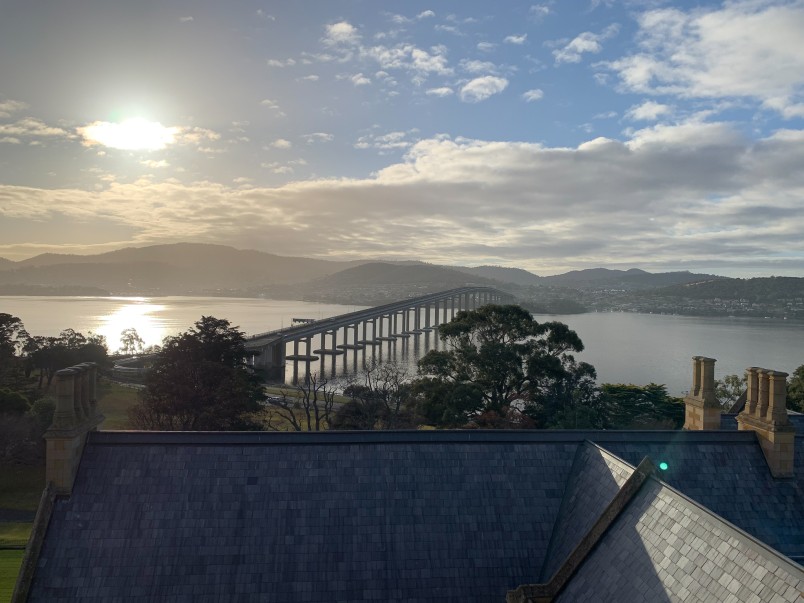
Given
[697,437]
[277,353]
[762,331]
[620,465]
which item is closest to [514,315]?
[697,437]

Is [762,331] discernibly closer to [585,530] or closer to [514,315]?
[514,315]

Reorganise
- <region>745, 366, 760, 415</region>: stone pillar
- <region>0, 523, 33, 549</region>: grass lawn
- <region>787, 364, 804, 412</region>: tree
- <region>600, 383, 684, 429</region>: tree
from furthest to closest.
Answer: <region>600, 383, 684, 429</region>: tree < <region>787, 364, 804, 412</region>: tree < <region>0, 523, 33, 549</region>: grass lawn < <region>745, 366, 760, 415</region>: stone pillar

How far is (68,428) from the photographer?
40.7 ft

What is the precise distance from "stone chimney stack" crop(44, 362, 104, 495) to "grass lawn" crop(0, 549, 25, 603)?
11.2 meters

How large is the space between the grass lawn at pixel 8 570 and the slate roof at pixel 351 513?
1174 cm

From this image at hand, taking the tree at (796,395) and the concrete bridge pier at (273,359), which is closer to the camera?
the tree at (796,395)

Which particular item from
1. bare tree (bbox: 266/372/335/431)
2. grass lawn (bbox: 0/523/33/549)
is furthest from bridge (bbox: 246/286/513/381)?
grass lawn (bbox: 0/523/33/549)

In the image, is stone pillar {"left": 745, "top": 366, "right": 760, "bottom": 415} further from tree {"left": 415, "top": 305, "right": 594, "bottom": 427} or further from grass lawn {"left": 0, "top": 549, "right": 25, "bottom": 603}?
tree {"left": 415, "top": 305, "right": 594, "bottom": 427}

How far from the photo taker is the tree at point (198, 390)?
3769cm

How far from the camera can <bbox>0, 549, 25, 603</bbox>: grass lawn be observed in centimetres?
2001

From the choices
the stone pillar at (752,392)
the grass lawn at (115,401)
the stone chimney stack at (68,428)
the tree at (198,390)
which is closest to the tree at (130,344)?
the grass lawn at (115,401)

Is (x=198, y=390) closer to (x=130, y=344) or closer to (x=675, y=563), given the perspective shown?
(x=675, y=563)

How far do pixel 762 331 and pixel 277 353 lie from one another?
13489 cm

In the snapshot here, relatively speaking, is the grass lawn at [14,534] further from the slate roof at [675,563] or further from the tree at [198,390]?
the slate roof at [675,563]
